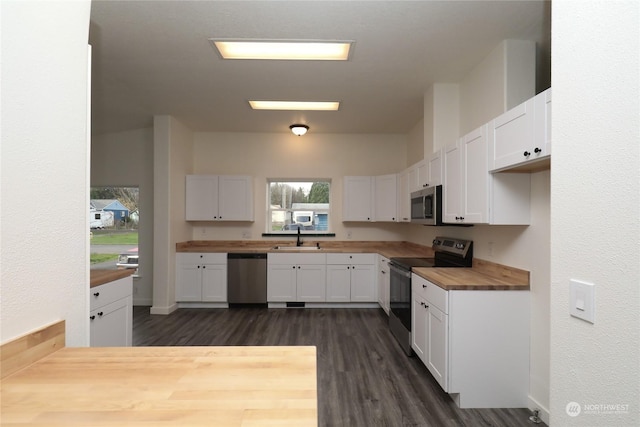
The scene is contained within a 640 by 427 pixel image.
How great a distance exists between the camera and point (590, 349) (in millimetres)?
855

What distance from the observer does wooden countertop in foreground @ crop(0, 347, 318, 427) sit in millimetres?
693

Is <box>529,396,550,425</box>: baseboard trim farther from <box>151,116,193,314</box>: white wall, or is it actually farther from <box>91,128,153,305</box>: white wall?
<box>91,128,153,305</box>: white wall

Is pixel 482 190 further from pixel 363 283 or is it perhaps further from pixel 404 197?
pixel 363 283

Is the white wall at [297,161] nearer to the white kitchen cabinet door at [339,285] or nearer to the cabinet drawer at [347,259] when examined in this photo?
the cabinet drawer at [347,259]

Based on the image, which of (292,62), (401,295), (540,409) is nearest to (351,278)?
(401,295)

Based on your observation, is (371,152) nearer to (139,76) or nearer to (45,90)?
(139,76)

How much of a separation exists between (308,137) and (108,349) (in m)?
4.63

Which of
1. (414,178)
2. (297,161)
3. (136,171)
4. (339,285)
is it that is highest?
(297,161)

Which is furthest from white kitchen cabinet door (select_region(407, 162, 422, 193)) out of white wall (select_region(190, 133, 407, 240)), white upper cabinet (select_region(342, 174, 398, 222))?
white wall (select_region(190, 133, 407, 240))

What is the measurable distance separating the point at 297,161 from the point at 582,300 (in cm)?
470

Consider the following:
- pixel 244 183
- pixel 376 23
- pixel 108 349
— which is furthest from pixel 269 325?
pixel 376 23

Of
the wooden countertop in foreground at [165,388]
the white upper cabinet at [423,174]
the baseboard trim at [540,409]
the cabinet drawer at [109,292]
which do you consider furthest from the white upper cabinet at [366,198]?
the wooden countertop in foreground at [165,388]

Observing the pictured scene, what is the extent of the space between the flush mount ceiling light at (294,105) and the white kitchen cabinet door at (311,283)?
2.29 metres

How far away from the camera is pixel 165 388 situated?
2.63 ft
